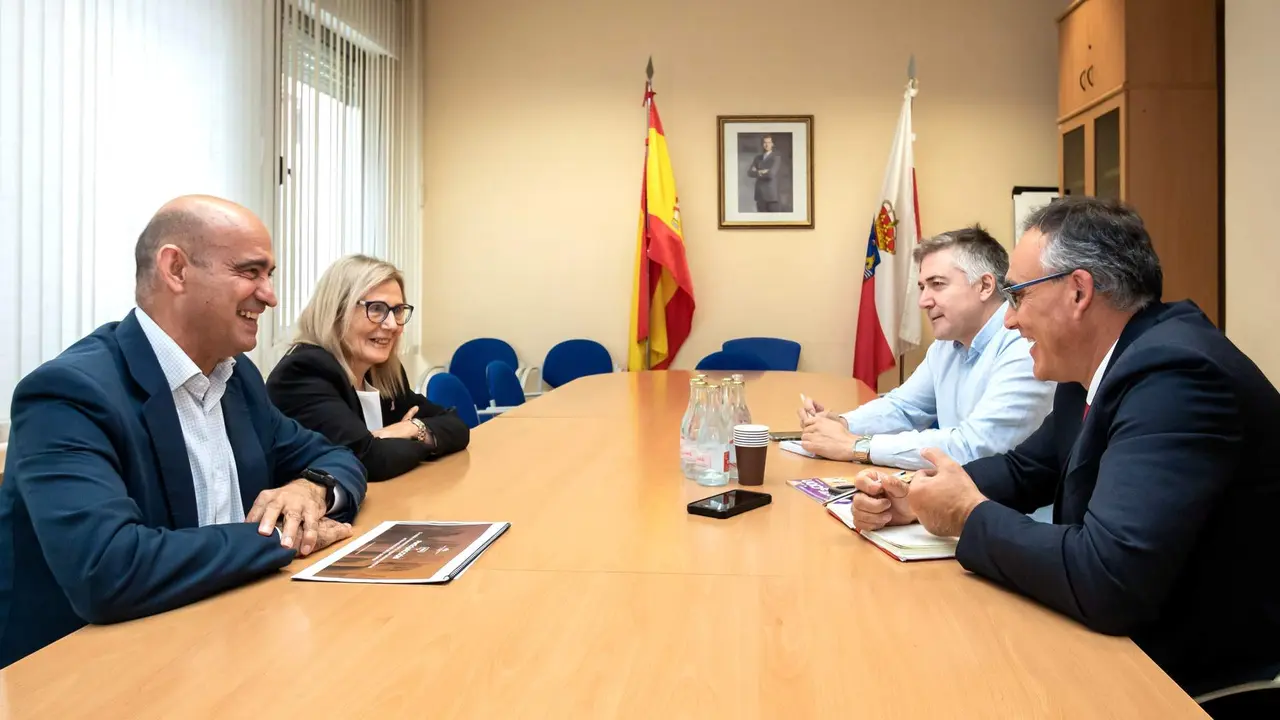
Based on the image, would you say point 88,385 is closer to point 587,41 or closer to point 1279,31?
point 1279,31

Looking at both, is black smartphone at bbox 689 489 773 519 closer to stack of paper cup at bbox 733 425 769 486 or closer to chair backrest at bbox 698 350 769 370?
stack of paper cup at bbox 733 425 769 486

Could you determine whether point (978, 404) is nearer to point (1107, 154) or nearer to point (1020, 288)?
point (1020, 288)

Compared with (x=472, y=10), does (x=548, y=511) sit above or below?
below

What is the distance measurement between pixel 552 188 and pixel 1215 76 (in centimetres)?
364

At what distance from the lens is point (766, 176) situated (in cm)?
555

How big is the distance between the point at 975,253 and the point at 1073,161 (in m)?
2.87

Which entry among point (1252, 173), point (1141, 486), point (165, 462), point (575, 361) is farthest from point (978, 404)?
point (575, 361)

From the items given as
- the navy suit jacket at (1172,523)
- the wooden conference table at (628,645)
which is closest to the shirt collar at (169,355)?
the wooden conference table at (628,645)

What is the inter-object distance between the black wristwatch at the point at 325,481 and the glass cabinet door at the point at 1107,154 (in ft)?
13.1

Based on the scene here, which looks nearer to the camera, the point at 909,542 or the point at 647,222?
the point at 909,542

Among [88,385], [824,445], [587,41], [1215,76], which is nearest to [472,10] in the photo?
[587,41]

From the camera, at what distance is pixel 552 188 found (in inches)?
224

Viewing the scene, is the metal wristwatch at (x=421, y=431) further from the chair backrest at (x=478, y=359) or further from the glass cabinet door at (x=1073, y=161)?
the glass cabinet door at (x=1073, y=161)

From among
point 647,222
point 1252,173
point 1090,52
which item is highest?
point 1090,52
